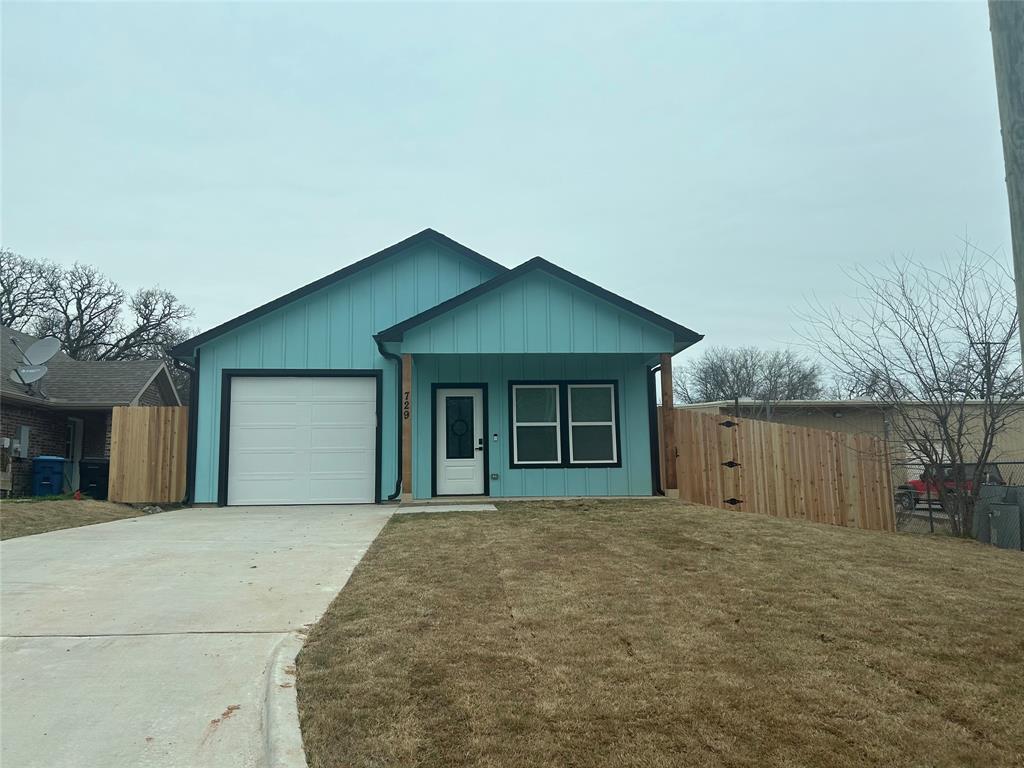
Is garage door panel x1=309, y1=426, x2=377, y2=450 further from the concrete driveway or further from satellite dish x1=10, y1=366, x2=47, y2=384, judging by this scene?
satellite dish x1=10, y1=366, x2=47, y2=384

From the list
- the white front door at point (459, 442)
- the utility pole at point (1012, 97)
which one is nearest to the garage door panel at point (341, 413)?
the white front door at point (459, 442)

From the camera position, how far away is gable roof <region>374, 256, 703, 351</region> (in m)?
11.1

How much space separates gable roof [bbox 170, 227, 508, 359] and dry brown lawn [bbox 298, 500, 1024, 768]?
734 cm

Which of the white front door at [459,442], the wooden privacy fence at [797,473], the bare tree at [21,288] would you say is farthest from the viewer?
the bare tree at [21,288]

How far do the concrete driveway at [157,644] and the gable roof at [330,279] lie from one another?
16.0 ft

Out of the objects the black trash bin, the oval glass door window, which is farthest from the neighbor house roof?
the oval glass door window

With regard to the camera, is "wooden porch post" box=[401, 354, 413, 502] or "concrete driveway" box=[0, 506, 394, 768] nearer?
"concrete driveway" box=[0, 506, 394, 768]

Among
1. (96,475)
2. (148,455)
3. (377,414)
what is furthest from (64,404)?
(377,414)

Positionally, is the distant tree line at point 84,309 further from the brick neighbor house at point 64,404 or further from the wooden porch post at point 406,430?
the wooden porch post at point 406,430

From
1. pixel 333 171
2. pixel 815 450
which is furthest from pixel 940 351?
pixel 333 171

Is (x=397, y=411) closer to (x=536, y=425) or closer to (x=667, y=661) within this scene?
(x=536, y=425)

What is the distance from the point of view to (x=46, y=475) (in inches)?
678

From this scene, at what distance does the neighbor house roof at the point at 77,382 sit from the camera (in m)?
18.0

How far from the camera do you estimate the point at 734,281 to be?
84.9ft
